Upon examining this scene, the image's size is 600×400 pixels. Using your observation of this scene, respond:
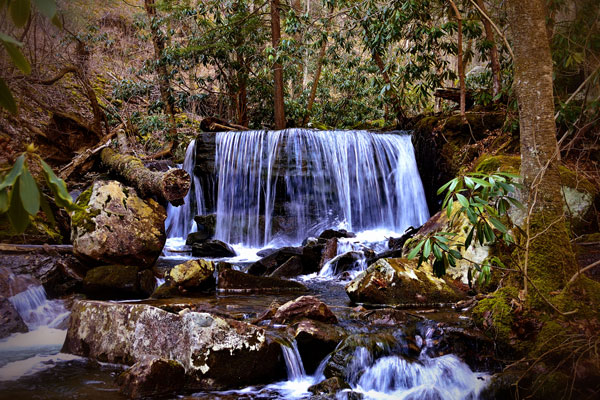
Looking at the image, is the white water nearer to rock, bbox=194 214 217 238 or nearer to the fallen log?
the fallen log

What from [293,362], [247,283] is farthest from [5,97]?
[247,283]

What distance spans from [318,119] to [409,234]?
986 cm

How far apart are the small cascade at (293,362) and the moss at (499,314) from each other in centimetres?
180

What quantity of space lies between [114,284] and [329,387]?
12.0ft

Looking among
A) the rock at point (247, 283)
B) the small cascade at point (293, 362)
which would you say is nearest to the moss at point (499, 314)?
the small cascade at point (293, 362)

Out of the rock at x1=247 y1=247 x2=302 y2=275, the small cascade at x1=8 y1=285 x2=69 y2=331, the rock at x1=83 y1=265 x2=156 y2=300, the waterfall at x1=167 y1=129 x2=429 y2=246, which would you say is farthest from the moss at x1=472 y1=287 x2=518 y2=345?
the waterfall at x1=167 y1=129 x2=429 y2=246

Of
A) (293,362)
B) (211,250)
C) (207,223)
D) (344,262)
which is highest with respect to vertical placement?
(207,223)

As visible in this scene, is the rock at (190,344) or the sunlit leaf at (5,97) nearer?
the sunlit leaf at (5,97)

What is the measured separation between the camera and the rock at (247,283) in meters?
6.64

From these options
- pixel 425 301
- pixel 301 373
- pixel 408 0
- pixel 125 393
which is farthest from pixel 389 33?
pixel 125 393

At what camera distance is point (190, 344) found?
3.68m

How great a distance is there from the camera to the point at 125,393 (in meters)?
3.39

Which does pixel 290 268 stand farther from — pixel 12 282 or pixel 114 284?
pixel 12 282

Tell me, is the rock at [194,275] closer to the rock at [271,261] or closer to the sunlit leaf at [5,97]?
the rock at [271,261]
